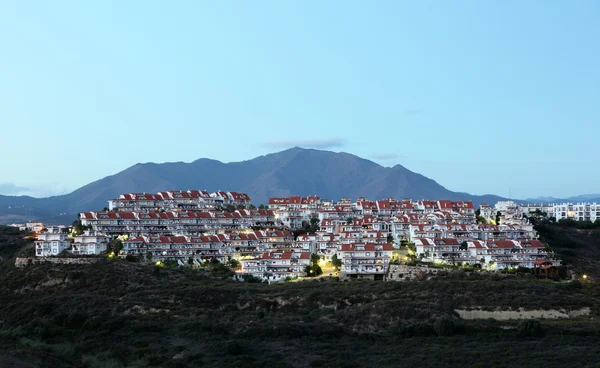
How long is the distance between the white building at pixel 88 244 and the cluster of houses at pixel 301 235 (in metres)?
0.11

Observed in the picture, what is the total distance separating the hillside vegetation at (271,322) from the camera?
122 ft

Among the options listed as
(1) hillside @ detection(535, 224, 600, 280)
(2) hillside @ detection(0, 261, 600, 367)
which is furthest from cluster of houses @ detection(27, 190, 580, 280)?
(2) hillside @ detection(0, 261, 600, 367)

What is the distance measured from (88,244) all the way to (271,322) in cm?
3049

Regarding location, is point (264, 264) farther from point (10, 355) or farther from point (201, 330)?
point (10, 355)

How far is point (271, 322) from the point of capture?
150 ft

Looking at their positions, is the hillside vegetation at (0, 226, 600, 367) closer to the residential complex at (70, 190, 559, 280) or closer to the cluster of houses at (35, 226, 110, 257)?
the cluster of houses at (35, 226, 110, 257)

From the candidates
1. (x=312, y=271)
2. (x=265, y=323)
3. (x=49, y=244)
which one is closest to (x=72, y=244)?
(x=49, y=244)

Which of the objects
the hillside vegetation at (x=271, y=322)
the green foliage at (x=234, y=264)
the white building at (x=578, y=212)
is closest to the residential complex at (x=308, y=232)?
the green foliage at (x=234, y=264)

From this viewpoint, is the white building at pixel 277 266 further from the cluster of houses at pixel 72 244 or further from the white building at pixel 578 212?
the white building at pixel 578 212

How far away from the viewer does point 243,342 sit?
41.3m

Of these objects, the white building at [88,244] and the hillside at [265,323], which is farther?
the white building at [88,244]

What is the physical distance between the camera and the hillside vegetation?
1468 inches

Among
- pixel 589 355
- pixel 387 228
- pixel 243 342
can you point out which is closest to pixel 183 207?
pixel 387 228

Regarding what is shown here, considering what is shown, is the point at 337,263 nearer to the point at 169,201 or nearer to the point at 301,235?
the point at 301,235
